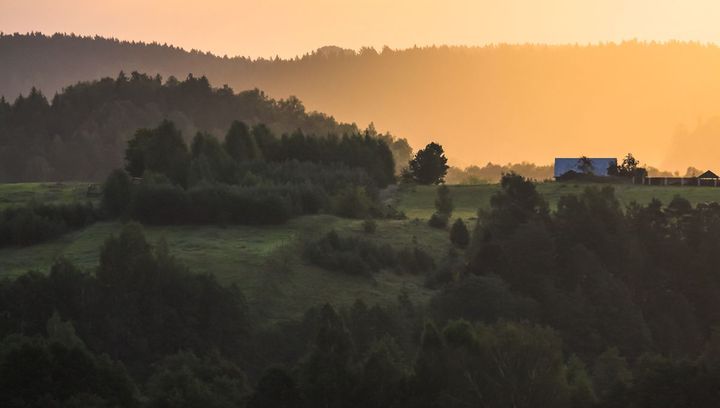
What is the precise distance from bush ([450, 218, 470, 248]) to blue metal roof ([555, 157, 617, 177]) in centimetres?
4803

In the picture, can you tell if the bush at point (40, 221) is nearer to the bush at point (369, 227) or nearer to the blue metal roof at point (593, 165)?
the bush at point (369, 227)

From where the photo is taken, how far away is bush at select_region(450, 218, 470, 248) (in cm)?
11738

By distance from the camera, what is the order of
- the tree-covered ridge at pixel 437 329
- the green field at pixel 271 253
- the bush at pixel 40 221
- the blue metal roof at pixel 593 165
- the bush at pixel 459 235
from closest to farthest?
the tree-covered ridge at pixel 437 329
the green field at pixel 271 253
the bush at pixel 40 221
the bush at pixel 459 235
the blue metal roof at pixel 593 165

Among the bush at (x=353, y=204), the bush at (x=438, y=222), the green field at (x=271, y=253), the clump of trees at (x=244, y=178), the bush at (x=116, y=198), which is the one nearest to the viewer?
the green field at (x=271, y=253)

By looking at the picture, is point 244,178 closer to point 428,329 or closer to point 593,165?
point 593,165

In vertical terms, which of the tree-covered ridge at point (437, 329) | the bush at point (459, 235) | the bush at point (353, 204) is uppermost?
the bush at point (353, 204)

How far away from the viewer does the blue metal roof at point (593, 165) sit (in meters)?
164

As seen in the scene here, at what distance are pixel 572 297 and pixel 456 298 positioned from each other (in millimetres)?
10269

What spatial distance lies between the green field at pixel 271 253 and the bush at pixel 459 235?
121 centimetres

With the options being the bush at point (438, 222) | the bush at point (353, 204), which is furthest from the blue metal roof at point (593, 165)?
the bush at point (438, 222)

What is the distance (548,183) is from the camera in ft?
511

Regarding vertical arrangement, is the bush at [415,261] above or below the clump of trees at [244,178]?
below

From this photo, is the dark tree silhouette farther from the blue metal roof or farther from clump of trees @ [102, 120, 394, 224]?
the blue metal roof

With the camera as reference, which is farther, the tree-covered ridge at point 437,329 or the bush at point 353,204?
the bush at point 353,204
